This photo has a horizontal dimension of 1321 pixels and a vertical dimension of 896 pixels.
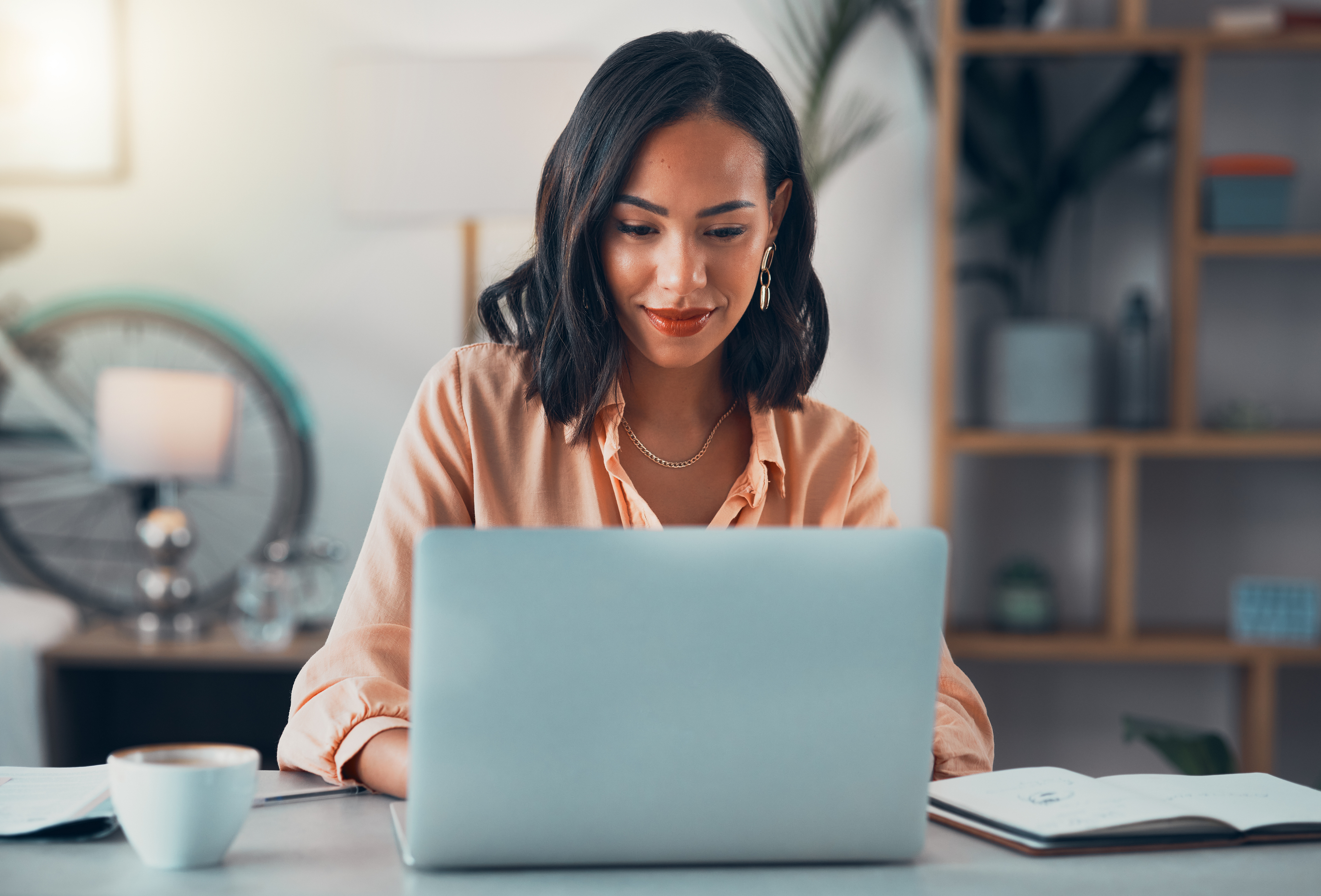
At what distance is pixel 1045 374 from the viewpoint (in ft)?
7.93

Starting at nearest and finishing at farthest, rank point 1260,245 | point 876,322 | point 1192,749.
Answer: point 1192,749 → point 1260,245 → point 876,322

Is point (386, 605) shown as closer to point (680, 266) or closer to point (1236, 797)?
point (680, 266)

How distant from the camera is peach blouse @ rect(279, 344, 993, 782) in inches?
37.4

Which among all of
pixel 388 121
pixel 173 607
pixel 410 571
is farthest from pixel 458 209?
pixel 410 571

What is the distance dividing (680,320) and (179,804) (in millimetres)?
718

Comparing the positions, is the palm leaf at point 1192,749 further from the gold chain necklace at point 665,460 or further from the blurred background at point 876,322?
the gold chain necklace at point 665,460

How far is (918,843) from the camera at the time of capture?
2.23ft

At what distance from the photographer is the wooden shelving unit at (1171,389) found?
233 cm

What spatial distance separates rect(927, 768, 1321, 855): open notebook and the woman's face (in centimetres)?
55

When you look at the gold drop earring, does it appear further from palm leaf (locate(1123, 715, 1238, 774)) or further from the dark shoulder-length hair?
palm leaf (locate(1123, 715, 1238, 774))

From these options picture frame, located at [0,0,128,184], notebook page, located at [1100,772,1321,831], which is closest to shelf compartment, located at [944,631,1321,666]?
notebook page, located at [1100,772,1321,831]

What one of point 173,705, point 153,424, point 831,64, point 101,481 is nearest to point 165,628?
point 173,705

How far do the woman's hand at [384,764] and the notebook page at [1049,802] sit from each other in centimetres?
37

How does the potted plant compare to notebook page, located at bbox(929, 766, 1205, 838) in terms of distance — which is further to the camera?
the potted plant
